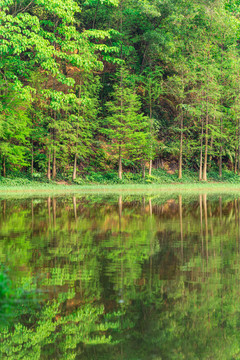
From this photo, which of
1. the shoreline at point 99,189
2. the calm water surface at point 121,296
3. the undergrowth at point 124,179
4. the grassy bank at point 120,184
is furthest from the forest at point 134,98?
the calm water surface at point 121,296

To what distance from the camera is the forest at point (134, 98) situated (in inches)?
1407

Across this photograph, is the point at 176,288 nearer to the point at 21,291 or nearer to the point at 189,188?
the point at 21,291

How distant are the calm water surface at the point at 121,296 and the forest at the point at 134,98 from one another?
24.8m

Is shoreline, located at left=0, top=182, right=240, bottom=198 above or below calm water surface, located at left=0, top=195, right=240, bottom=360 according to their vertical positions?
above

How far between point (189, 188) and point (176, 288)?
96.2 ft

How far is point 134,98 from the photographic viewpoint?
39.2 metres

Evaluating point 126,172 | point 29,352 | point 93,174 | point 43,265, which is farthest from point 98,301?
point 126,172

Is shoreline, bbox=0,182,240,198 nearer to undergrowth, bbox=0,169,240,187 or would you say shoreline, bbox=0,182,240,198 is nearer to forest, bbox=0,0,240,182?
undergrowth, bbox=0,169,240,187

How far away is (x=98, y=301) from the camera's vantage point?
5.16 meters

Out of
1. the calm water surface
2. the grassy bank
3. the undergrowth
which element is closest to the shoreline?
the grassy bank

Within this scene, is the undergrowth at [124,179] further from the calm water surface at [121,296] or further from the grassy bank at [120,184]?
the calm water surface at [121,296]

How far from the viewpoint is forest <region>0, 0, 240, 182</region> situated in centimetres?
3575

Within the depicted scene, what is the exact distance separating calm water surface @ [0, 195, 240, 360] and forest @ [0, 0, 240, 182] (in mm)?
24830

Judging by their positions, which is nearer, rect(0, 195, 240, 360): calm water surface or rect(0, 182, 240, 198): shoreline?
rect(0, 195, 240, 360): calm water surface
